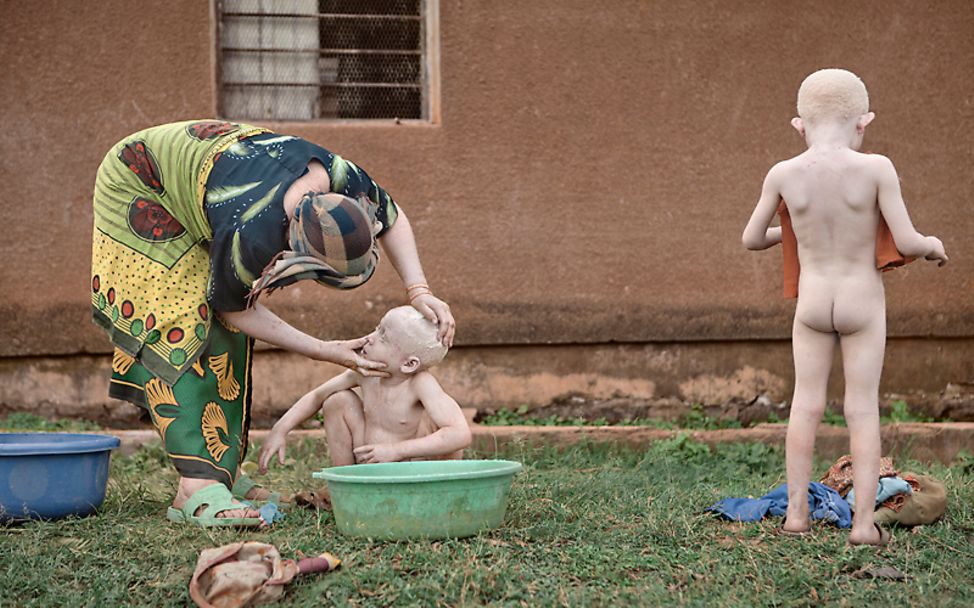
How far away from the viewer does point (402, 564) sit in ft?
11.0

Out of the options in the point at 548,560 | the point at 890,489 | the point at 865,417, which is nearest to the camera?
the point at 548,560

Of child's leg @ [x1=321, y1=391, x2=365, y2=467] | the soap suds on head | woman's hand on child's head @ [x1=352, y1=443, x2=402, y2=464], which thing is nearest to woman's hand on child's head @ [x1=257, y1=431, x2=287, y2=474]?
child's leg @ [x1=321, y1=391, x2=365, y2=467]

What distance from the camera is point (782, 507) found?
4133mm

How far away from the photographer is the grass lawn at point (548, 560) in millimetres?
3168

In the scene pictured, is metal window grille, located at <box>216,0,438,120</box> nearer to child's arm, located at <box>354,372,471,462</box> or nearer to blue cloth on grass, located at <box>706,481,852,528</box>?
child's arm, located at <box>354,372,471,462</box>

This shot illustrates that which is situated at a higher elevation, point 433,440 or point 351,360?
point 351,360

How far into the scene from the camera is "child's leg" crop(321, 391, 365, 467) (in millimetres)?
4195

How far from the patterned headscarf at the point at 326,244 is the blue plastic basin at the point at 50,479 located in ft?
3.65

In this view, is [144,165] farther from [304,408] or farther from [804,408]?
[804,408]

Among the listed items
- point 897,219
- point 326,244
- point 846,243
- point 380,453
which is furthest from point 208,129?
point 897,219

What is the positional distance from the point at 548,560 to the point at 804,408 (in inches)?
40.8

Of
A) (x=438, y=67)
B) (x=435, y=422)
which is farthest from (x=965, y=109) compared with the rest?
(x=435, y=422)

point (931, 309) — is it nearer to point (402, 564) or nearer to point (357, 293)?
point (357, 293)

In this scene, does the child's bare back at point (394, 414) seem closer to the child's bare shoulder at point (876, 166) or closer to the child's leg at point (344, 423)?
the child's leg at point (344, 423)
